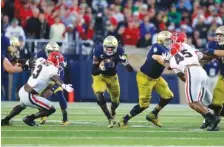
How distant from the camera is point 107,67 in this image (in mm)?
14523

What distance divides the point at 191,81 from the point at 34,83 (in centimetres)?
226

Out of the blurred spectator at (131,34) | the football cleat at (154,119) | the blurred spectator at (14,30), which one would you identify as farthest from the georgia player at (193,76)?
the blurred spectator at (131,34)

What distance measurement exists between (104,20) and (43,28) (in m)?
1.57

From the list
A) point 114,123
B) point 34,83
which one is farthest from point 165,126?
point 34,83

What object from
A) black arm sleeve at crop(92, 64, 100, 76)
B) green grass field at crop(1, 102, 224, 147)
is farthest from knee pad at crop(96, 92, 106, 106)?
black arm sleeve at crop(92, 64, 100, 76)

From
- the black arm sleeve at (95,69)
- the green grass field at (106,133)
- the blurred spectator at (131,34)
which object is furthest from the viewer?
the blurred spectator at (131,34)

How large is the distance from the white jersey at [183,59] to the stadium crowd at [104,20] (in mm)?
7443

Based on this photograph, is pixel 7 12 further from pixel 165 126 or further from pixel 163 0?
pixel 165 126

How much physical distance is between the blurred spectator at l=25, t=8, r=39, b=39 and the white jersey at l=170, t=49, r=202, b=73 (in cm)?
853

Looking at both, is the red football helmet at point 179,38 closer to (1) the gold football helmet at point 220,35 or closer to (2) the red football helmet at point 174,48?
(2) the red football helmet at point 174,48

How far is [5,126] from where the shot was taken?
44.0 ft

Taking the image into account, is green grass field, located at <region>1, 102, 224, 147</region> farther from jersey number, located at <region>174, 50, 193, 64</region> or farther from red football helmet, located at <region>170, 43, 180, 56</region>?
red football helmet, located at <region>170, 43, 180, 56</region>

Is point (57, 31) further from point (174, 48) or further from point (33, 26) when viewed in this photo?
point (174, 48)

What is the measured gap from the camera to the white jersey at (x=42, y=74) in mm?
13289
